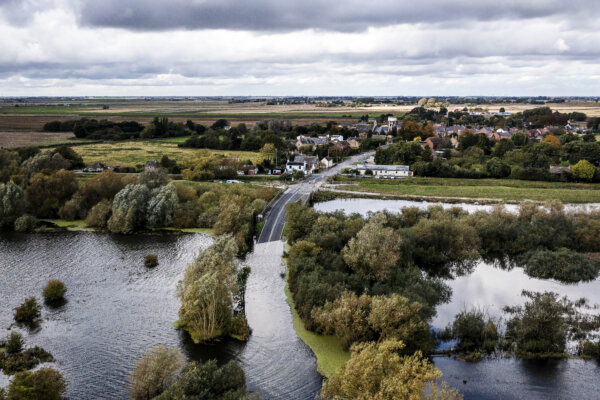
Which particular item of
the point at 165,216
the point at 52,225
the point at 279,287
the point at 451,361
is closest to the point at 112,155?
the point at 52,225

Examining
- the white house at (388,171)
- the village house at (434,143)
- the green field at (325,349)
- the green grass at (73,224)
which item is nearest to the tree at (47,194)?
the green grass at (73,224)

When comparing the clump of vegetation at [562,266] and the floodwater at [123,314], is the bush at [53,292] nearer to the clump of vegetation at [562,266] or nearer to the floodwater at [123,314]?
the floodwater at [123,314]

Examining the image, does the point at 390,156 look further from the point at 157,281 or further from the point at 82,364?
the point at 82,364

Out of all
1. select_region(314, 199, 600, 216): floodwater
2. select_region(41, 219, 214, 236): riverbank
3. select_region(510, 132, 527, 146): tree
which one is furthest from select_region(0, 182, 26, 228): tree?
select_region(510, 132, 527, 146): tree

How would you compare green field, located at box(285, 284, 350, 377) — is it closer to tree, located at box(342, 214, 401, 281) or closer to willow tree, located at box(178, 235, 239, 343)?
willow tree, located at box(178, 235, 239, 343)

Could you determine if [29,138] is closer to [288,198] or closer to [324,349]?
[288,198]

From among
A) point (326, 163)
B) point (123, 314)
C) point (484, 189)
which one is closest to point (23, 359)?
point (123, 314)

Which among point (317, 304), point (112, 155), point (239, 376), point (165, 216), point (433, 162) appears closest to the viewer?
point (239, 376)
